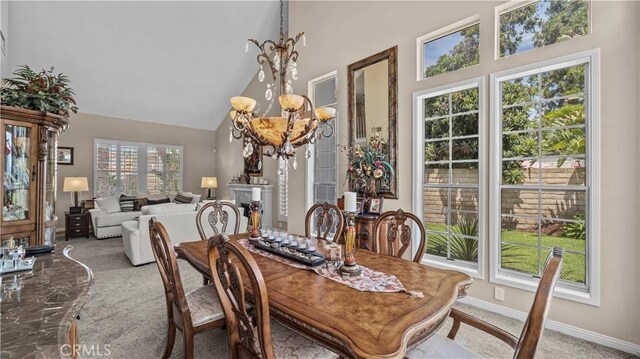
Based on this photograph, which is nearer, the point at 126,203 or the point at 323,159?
the point at 323,159

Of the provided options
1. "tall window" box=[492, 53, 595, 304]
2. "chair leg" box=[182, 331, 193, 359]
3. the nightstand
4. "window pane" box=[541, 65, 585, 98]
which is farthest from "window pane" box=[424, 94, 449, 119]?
the nightstand

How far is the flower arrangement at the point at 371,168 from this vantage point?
3.47m

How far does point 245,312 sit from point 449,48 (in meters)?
3.43

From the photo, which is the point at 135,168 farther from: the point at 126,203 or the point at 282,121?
the point at 282,121

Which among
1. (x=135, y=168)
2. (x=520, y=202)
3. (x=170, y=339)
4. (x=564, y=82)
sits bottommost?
(x=170, y=339)

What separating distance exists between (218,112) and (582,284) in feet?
27.5

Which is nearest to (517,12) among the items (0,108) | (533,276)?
(533,276)

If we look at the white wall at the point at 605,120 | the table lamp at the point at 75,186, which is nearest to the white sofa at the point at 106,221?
the table lamp at the point at 75,186

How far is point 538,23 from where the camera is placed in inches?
105

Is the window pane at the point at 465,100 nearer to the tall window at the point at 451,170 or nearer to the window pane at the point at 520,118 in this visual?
the tall window at the point at 451,170

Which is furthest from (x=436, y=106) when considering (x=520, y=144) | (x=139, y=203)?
(x=139, y=203)

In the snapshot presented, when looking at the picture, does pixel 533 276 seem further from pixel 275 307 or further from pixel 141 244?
pixel 141 244

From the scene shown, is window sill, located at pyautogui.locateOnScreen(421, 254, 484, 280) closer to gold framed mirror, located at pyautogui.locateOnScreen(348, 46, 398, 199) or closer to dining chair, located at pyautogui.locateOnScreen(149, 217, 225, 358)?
gold framed mirror, located at pyautogui.locateOnScreen(348, 46, 398, 199)

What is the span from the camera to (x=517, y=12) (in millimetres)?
2771
